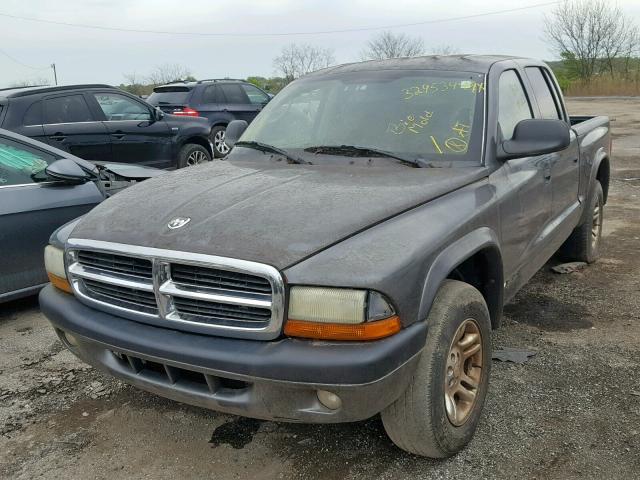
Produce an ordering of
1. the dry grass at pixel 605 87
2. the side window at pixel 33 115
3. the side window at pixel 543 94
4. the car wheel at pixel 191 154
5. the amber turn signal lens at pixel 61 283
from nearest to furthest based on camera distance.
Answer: the amber turn signal lens at pixel 61 283 → the side window at pixel 543 94 → the side window at pixel 33 115 → the car wheel at pixel 191 154 → the dry grass at pixel 605 87

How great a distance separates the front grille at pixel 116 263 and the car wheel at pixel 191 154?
6.67m

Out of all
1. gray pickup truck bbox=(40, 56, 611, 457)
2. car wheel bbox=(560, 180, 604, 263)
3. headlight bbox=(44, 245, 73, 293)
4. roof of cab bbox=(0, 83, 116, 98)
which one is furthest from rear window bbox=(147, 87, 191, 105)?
headlight bbox=(44, 245, 73, 293)

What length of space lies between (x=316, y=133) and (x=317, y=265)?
1581 mm

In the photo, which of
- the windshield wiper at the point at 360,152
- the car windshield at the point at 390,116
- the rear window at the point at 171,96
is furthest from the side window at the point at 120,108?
the windshield wiper at the point at 360,152

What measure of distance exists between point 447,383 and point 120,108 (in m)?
7.32

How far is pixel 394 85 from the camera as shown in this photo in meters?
3.61

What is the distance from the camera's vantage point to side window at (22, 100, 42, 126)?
748cm

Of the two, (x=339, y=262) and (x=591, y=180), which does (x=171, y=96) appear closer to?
(x=591, y=180)

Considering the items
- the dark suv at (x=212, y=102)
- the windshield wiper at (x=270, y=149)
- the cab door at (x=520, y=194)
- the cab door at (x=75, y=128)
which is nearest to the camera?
the cab door at (x=520, y=194)

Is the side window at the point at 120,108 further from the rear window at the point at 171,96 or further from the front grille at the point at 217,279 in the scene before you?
the front grille at the point at 217,279

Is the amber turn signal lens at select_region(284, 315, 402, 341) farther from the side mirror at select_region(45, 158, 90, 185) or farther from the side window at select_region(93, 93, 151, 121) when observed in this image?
the side window at select_region(93, 93, 151, 121)

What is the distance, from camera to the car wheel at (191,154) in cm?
936

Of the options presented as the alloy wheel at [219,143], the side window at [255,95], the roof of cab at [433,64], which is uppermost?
the roof of cab at [433,64]

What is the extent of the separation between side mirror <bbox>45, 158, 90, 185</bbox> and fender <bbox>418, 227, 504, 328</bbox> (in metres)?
→ 2.99
